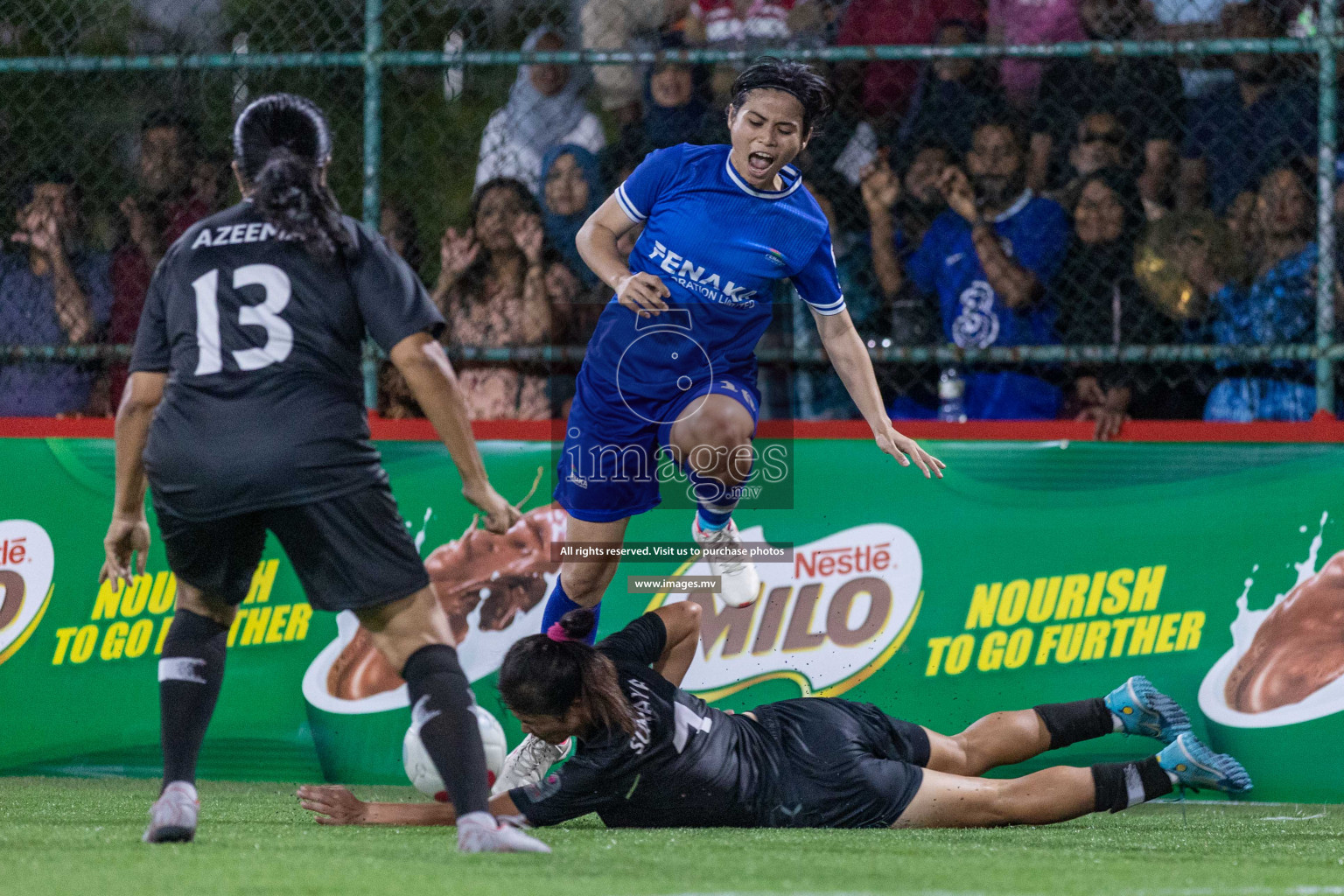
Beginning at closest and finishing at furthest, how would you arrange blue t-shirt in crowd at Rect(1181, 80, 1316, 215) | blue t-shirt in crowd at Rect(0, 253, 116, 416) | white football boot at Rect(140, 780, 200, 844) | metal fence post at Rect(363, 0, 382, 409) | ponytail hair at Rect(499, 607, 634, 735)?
white football boot at Rect(140, 780, 200, 844)
ponytail hair at Rect(499, 607, 634, 735)
blue t-shirt in crowd at Rect(1181, 80, 1316, 215)
metal fence post at Rect(363, 0, 382, 409)
blue t-shirt in crowd at Rect(0, 253, 116, 416)

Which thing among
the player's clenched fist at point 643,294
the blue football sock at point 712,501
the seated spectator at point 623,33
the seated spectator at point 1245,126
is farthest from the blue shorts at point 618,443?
the seated spectator at point 1245,126

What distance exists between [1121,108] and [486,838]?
4144mm

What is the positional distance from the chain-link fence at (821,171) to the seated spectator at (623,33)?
1 centimetres

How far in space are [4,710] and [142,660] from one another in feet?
1.94

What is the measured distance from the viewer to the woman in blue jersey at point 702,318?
204 inches

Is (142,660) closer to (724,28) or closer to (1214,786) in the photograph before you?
(724,28)

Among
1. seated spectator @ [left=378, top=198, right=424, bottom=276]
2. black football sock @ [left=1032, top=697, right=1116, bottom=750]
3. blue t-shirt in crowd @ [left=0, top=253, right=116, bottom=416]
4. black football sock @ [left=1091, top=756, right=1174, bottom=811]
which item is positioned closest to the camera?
black football sock @ [left=1091, top=756, right=1174, bottom=811]

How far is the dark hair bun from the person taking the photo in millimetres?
5074

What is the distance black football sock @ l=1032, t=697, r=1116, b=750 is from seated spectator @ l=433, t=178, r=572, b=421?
7.65 ft

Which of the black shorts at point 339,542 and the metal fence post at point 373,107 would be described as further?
the metal fence post at point 373,107

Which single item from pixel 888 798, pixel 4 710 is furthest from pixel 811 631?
pixel 4 710

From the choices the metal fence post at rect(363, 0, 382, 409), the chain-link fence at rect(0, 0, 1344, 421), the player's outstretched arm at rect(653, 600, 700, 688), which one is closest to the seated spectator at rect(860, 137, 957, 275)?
the chain-link fence at rect(0, 0, 1344, 421)

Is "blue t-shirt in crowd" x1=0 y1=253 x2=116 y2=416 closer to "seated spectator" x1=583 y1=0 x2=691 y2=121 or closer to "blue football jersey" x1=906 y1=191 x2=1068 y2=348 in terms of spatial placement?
"seated spectator" x1=583 y1=0 x2=691 y2=121

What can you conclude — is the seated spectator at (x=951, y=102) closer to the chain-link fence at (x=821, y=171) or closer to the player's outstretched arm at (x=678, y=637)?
the chain-link fence at (x=821, y=171)
